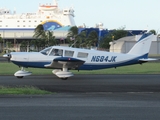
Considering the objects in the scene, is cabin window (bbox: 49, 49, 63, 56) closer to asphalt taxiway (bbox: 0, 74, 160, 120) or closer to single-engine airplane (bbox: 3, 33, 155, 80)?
single-engine airplane (bbox: 3, 33, 155, 80)

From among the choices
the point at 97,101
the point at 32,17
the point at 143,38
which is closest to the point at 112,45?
the point at 32,17

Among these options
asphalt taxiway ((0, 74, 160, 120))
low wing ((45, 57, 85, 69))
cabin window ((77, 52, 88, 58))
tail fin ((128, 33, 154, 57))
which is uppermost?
tail fin ((128, 33, 154, 57))

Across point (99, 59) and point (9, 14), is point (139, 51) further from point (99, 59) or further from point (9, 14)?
point (9, 14)

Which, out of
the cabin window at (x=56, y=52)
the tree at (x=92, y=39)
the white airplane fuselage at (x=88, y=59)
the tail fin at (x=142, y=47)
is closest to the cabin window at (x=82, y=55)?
the white airplane fuselage at (x=88, y=59)

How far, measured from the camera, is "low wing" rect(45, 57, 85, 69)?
23125 millimetres

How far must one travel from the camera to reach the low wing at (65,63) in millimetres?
23125

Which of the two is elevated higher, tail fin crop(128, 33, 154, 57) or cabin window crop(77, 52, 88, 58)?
tail fin crop(128, 33, 154, 57)

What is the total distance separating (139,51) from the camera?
25.1 m

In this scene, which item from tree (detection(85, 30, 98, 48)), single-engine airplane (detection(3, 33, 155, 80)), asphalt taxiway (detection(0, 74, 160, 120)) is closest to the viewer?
asphalt taxiway (detection(0, 74, 160, 120))

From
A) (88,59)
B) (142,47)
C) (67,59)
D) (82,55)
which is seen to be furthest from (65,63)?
(142,47)

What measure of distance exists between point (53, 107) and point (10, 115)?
5.82ft

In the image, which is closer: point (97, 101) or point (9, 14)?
point (97, 101)

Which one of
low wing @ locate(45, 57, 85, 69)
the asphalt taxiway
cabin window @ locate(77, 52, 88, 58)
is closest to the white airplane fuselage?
cabin window @ locate(77, 52, 88, 58)

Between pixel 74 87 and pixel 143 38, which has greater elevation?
pixel 143 38
